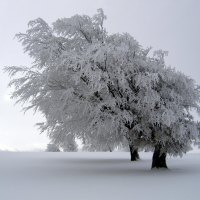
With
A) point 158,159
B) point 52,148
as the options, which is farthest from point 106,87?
point 52,148

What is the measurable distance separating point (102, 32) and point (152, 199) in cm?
1192

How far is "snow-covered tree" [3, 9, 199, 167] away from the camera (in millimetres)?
16906

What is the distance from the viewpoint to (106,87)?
17.2m

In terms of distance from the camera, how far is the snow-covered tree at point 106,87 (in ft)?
55.5

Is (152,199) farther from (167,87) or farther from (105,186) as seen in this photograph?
(167,87)

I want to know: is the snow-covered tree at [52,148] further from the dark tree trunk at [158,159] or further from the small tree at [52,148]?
the dark tree trunk at [158,159]

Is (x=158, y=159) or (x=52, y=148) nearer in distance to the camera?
(x=158, y=159)

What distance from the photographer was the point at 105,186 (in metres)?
12.4

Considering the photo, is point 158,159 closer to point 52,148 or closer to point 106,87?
point 106,87

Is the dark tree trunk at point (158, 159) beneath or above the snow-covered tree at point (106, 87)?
beneath

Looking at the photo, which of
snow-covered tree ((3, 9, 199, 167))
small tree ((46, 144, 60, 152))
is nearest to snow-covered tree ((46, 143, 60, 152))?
small tree ((46, 144, 60, 152))

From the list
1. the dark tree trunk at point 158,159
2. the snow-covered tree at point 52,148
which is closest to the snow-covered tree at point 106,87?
the dark tree trunk at point 158,159

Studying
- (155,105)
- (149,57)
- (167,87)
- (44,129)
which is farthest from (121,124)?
(44,129)

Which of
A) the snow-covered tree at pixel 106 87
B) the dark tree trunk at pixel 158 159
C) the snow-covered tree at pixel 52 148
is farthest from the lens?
the snow-covered tree at pixel 52 148
